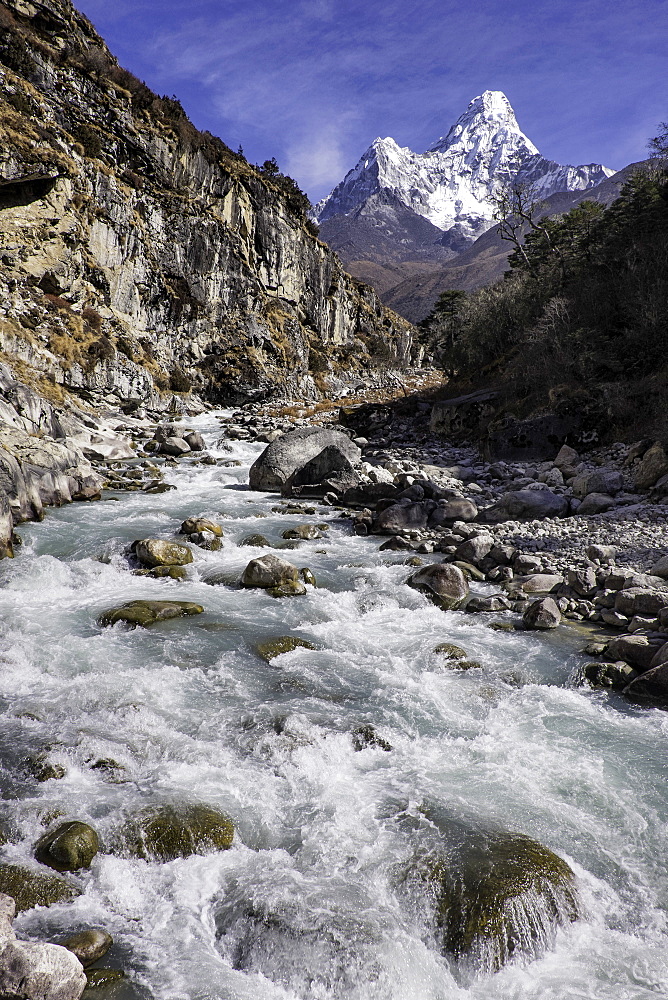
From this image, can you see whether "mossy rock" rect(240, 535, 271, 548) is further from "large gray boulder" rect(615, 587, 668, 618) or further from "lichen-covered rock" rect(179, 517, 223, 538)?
"large gray boulder" rect(615, 587, 668, 618)

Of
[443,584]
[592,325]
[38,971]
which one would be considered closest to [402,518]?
[443,584]

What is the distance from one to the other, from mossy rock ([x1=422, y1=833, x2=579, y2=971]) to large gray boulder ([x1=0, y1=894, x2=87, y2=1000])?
2519 millimetres

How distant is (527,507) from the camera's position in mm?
14797

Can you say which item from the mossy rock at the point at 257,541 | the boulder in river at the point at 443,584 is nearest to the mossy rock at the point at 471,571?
the boulder in river at the point at 443,584

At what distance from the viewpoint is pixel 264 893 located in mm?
4332

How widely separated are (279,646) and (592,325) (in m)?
21.4

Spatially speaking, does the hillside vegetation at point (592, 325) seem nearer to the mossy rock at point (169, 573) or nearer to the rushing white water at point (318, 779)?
the rushing white water at point (318, 779)

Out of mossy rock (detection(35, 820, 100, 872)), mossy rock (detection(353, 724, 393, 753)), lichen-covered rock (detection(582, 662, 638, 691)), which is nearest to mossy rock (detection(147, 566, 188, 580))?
A: mossy rock (detection(353, 724, 393, 753))

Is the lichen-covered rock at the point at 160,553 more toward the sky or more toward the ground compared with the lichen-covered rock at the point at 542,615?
more toward the sky

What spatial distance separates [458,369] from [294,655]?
31.4 m

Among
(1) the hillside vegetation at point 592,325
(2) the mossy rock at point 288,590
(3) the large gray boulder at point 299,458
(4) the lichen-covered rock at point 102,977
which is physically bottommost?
(4) the lichen-covered rock at point 102,977

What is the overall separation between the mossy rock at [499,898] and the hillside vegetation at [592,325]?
15043 millimetres

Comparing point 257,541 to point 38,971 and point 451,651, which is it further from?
point 38,971

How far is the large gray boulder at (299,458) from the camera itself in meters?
19.7
